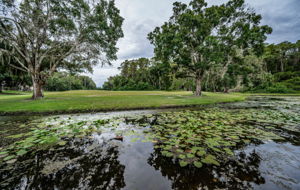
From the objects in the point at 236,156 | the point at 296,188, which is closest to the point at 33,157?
the point at 236,156

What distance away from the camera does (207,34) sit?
16.0m

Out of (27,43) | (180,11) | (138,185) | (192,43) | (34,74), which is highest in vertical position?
(180,11)

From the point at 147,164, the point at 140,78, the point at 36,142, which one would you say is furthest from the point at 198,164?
the point at 140,78

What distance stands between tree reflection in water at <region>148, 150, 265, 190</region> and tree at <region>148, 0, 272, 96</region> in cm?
1430

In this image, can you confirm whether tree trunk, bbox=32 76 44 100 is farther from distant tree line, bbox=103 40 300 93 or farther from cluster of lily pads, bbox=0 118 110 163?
distant tree line, bbox=103 40 300 93

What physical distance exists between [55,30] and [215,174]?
59.2 ft

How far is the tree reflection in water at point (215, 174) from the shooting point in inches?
74.1

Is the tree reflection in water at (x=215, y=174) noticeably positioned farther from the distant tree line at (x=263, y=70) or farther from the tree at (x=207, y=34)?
the distant tree line at (x=263, y=70)

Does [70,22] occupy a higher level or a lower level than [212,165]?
higher

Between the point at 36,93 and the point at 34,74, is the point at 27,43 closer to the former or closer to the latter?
the point at 34,74

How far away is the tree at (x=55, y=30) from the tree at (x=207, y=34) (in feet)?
23.0

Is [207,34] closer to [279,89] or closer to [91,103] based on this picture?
[91,103]

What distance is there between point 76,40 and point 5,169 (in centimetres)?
1493

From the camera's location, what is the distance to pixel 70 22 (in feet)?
38.6
